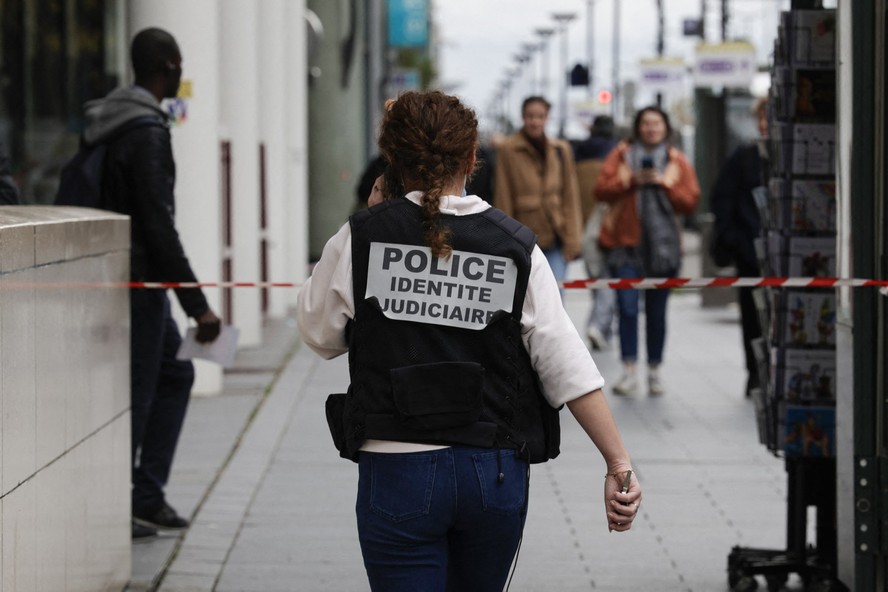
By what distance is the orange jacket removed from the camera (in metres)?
11.1

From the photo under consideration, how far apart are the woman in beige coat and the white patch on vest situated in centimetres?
789

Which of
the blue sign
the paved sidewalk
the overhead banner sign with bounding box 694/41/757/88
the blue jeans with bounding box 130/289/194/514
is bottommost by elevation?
the paved sidewalk

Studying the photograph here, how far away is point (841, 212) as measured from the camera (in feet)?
17.2

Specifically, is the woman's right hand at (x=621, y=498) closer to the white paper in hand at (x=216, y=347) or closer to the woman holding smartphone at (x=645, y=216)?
the white paper in hand at (x=216, y=347)

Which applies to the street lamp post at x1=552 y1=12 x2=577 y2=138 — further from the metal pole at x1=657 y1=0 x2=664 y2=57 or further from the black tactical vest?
the black tactical vest

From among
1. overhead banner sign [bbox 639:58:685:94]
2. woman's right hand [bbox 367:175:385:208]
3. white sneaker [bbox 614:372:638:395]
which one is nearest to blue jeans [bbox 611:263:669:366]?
white sneaker [bbox 614:372:638:395]

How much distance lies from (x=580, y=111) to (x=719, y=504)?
5208cm

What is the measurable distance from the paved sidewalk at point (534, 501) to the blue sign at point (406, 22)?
25.5 metres

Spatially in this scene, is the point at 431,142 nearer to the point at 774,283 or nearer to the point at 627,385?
the point at 774,283

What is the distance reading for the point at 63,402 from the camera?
470 centimetres

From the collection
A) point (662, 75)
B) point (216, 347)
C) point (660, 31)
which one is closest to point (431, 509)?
point (216, 347)

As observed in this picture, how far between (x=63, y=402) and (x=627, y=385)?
22.7 ft

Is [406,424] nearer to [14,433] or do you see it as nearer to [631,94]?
[14,433]

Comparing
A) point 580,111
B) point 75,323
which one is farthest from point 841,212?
point 580,111
